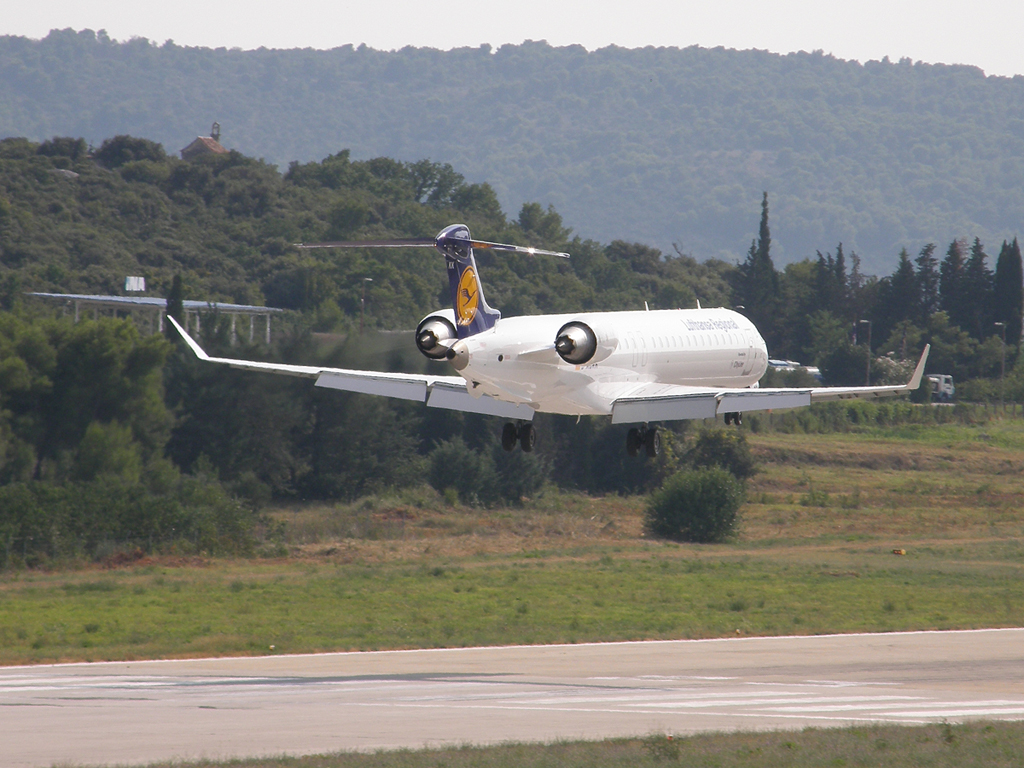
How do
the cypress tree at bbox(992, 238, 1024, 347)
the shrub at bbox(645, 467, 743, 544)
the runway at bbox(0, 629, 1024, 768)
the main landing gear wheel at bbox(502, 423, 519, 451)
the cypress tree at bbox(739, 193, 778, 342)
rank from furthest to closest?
the cypress tree at bbox(739, 193, 778, 342), the cypress tree at bbox(992, 238, 1024, 347), the shrub at bbox(645, 467, 743, 544), the main landing gear wheel at bbox(502, 423, 519, 451), the runway at bbox(0, 629, 1024, 768)

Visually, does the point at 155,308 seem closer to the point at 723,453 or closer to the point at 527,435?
the point at 723,453

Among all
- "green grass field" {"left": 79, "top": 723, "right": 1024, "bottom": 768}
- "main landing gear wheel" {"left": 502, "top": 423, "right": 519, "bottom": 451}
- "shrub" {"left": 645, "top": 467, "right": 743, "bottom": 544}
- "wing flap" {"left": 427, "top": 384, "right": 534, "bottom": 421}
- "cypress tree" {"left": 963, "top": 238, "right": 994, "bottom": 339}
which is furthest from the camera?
"cypress tree" {"left": 963, "top": 238, "right": 994, "bottom": 339}

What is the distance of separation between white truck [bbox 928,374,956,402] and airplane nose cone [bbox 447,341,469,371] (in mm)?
128663

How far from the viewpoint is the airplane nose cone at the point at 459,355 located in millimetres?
36750

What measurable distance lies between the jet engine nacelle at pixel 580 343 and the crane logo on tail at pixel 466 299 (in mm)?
2514

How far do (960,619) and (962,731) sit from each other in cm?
2989

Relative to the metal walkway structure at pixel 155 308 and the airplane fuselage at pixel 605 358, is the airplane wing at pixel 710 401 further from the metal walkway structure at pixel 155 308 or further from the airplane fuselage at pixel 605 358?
the metal walkway structure at pixel 155 308

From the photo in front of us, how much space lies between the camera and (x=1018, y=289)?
16662 centimetres

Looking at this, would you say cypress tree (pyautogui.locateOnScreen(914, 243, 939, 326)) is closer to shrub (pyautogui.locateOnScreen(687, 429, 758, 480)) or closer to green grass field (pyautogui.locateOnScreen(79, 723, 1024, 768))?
shrub (pyautogui.locateOnScreen(687, 429, 758, 480))

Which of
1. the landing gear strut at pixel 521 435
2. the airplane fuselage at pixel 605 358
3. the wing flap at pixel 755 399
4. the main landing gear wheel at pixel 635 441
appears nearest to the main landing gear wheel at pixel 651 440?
the main landing gear wheel at pixel 635 441

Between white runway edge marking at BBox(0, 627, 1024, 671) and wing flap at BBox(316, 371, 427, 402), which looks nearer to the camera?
wing flap at BBox(316, 371, 427, 402)

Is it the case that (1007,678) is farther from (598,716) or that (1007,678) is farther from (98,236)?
(98,236)

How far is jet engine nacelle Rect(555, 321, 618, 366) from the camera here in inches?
1484

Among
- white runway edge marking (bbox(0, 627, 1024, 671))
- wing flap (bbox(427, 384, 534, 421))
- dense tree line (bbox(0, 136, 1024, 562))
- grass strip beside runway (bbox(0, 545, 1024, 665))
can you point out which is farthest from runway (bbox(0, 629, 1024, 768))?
dense tree line (bbox(0, 136, 1024, 562))
